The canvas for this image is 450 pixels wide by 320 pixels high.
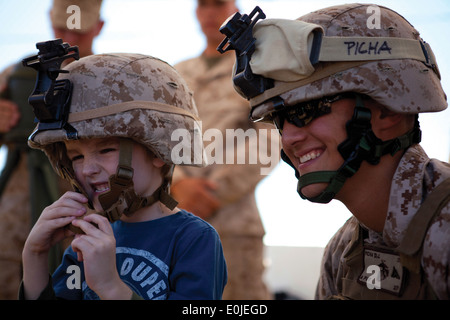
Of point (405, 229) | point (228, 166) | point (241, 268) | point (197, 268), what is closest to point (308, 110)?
point (405, 229)

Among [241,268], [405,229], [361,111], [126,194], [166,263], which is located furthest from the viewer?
[241,268]

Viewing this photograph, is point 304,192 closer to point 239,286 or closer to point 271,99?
point 271,99

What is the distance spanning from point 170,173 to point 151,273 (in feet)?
2.05

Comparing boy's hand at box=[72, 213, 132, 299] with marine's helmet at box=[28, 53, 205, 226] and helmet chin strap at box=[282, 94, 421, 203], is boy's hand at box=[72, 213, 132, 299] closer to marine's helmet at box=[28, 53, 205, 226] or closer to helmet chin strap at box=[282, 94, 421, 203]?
marine's helmet at box=[28, 53, 205, 226]

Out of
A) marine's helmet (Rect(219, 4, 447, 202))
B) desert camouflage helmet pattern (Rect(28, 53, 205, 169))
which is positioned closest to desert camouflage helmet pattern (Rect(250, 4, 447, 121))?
marine's helmet (Rect(219, 4, 447, 202))

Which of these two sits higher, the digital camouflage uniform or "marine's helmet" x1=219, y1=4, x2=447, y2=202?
"marine's helmet" x1=219, y1=4, x2=447, y2=202

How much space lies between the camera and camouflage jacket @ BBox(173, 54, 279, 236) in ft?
15.9

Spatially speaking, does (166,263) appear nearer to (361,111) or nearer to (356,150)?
(356,150)

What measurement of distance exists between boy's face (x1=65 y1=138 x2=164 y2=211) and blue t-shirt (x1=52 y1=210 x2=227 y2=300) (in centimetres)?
20

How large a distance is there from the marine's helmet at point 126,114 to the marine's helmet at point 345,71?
539 millimetres

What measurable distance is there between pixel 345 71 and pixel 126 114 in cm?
107

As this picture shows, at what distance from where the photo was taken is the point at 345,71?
8.00ft

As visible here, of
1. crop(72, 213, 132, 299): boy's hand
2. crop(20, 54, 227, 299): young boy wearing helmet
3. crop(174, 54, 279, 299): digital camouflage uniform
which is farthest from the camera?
crop(174, 54, 279, 299): digital camouflage uniform
